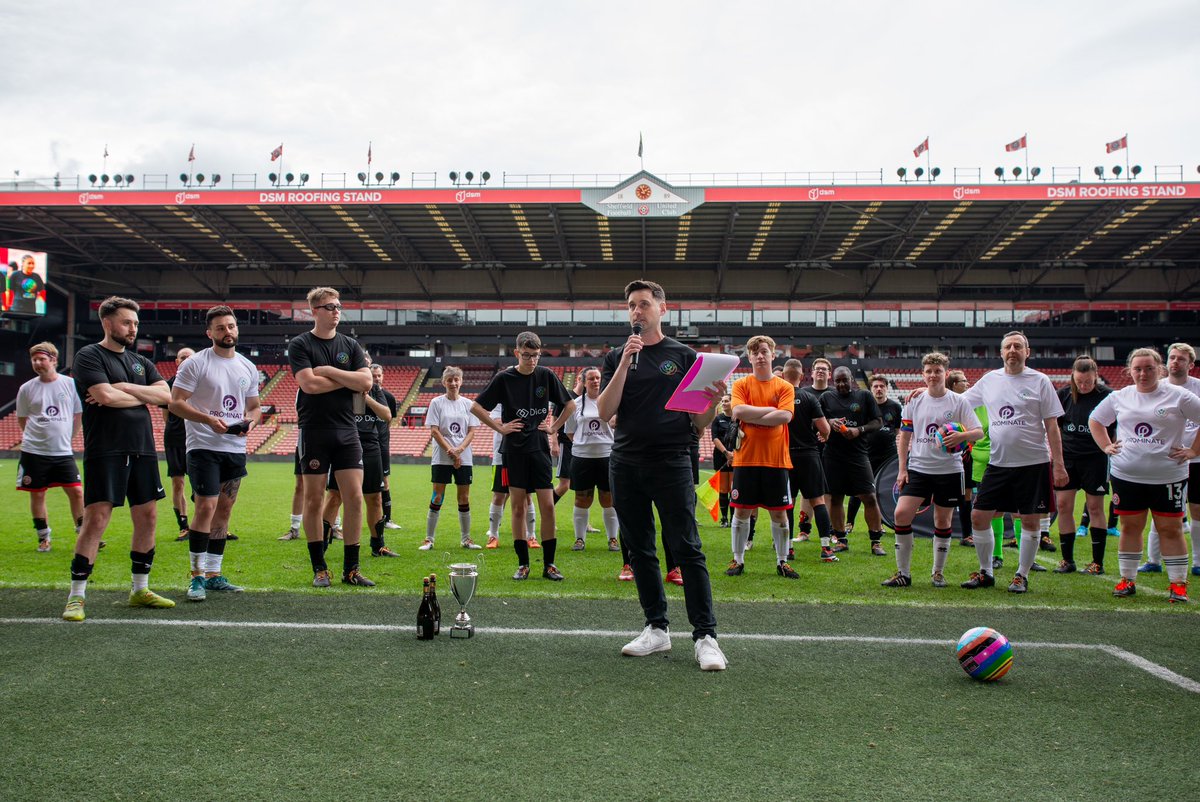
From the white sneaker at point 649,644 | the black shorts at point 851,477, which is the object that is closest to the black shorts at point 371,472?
the white sneaker at point 649,644

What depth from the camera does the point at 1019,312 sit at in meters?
42.1

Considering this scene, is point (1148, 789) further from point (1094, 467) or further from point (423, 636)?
point (1094, 467)

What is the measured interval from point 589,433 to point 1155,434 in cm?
516

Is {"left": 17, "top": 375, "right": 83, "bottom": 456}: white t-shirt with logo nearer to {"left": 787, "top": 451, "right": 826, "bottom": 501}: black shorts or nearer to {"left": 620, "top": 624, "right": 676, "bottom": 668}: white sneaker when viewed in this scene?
{"left": 620, "top": 624, "right": 676, "bottom": 668}: white sneaker

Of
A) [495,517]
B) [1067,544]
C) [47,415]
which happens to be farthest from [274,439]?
[1067,544]

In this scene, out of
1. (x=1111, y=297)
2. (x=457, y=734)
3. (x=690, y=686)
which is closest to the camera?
(x=457, y=734)

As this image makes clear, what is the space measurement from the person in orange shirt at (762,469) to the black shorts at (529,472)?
185 centimetres

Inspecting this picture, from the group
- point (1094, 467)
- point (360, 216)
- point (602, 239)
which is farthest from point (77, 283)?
point (1094, 467)

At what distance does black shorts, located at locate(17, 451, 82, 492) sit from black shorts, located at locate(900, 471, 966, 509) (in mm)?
8337

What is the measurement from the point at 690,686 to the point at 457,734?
4.13 ft

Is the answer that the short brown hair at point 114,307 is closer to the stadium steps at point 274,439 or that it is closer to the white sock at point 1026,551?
the white sock at point 1026,551

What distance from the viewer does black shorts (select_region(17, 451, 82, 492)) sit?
8266mm

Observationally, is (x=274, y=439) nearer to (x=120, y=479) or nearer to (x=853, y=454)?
(x=853, y=454)

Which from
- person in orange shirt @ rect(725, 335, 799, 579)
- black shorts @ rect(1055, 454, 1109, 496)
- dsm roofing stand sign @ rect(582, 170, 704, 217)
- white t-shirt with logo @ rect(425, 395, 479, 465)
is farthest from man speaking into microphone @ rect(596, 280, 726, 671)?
dsm roofing stand sign @ rect(582, 170, 704, 217)
